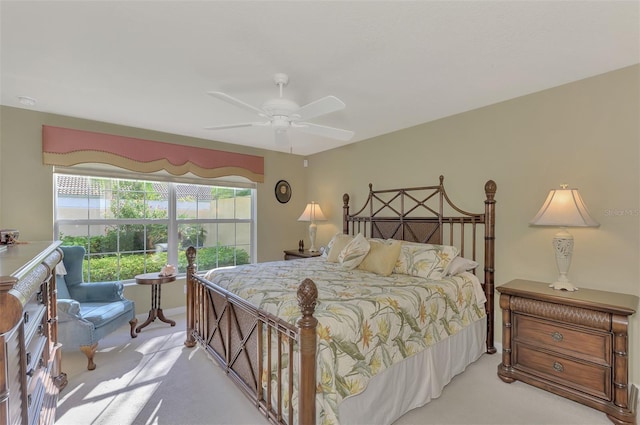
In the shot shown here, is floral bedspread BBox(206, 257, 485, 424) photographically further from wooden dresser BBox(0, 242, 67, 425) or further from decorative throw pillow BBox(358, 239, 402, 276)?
wooden dresser BBox(0, 242, 67, 425)

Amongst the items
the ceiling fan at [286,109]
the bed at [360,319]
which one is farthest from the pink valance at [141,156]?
the ceiling fan at [286,109]

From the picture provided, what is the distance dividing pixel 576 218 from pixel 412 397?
1.79 m

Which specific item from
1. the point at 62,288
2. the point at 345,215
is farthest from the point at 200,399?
the point at 345,215

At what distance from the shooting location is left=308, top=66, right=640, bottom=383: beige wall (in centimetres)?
232

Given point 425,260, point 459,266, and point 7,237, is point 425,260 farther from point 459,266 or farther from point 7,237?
point 7,237

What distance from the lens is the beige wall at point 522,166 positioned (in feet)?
7.68

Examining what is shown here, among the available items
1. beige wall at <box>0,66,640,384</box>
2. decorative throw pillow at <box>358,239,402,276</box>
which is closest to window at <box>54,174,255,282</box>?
beige wall at <box>0,66,640,384</box>

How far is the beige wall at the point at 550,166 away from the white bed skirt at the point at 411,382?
0.71 meters

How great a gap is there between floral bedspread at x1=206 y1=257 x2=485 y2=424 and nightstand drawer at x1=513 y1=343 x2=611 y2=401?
475mm

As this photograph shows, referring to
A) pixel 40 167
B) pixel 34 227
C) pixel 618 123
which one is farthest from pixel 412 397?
pixel 40 167

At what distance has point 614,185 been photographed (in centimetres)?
238

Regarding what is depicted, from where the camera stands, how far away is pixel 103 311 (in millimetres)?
2889

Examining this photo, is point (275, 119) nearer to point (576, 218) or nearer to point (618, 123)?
point (576, 218)

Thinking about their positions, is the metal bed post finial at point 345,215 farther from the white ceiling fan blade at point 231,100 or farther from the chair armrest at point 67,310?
the chair armrest at point 67,310
